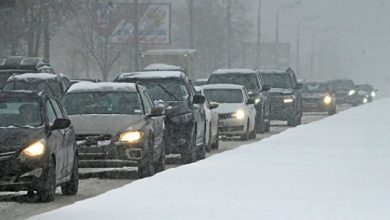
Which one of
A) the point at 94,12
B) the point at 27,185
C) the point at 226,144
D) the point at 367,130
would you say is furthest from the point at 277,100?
the point at 94,12

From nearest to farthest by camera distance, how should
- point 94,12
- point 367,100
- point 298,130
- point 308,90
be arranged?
point 298,130
point 308,90
point 94,12
point 367,100

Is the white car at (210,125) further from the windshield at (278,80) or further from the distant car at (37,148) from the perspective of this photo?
the windshield at (278,80)

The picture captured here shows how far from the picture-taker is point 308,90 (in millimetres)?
62156

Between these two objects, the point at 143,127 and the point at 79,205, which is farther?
the point at 143,127

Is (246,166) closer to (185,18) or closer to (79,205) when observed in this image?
(79,205)

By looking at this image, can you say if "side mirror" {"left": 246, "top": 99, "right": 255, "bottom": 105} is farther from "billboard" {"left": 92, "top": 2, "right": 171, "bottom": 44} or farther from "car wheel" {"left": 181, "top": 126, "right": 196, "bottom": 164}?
"billboard" {"left": 92, "top": 2, "right": 171, "bottom": 44}

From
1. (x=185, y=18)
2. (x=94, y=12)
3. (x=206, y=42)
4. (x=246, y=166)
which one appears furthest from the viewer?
(x=185, y=18)

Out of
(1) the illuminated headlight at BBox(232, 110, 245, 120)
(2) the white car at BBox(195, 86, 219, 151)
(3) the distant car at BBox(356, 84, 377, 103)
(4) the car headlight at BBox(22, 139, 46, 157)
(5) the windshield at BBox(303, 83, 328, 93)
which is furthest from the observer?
(3) the distant car at BBox(356, 84, 377, 103)

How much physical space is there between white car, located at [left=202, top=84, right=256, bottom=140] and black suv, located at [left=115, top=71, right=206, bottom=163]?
8.56 meters

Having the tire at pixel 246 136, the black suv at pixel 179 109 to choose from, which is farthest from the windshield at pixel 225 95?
the black suv at pixel 179 109

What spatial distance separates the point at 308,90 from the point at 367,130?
23075 millimetres

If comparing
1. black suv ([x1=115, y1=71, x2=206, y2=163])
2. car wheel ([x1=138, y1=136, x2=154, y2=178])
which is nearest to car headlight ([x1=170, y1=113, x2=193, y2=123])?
black suv ([x1=115, y1=71, x2=206, y2=163])

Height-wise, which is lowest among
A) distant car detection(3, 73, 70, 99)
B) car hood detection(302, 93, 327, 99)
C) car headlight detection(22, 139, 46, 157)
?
car hood detection(302, 93, 327, 99)

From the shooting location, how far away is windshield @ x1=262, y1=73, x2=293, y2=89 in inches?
1834
